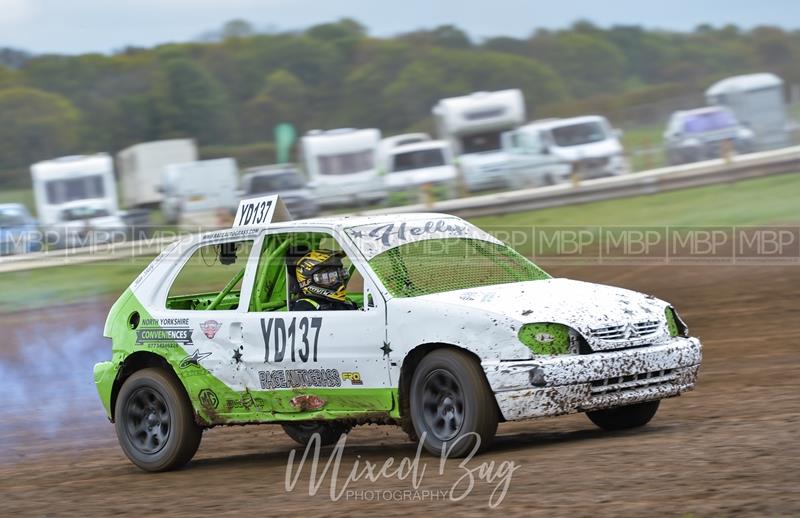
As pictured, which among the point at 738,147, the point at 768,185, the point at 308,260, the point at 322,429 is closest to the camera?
the point at 308,260

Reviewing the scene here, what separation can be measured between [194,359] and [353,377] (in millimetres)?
1247

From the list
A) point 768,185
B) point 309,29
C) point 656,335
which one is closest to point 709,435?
point 656,335

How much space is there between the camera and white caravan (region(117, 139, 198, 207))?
27.5 meters

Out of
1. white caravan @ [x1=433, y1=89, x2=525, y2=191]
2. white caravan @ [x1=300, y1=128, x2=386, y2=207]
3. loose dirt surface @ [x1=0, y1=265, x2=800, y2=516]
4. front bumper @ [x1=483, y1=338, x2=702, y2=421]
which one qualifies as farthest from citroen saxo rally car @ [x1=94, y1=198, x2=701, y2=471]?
white caravan @ [x1=433, y1=89, x2=525, y2=191]

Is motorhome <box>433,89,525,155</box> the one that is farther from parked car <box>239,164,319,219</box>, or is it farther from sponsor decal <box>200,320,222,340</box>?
sponsor decal <box>200,320,222,340</box>

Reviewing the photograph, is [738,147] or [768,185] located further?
Answer: [738,147]

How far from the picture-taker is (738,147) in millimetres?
25094

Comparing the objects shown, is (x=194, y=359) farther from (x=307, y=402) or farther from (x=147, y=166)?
(x=147, y=166)

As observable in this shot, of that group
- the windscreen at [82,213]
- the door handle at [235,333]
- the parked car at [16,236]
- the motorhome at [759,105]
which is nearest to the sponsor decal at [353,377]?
the door handle at [235,333]

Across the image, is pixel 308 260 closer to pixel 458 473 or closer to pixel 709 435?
pixel 458 473

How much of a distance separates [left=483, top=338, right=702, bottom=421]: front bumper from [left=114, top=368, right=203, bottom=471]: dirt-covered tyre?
2.28 metres

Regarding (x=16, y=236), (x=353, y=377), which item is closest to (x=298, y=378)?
(x=353, y=377)

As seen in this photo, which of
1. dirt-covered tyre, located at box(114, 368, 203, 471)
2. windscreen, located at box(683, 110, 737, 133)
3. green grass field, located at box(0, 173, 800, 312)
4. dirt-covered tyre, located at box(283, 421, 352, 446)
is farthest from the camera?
windscreen, located at box(683, 110, 737, 133)

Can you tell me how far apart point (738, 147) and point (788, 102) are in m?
2.71
